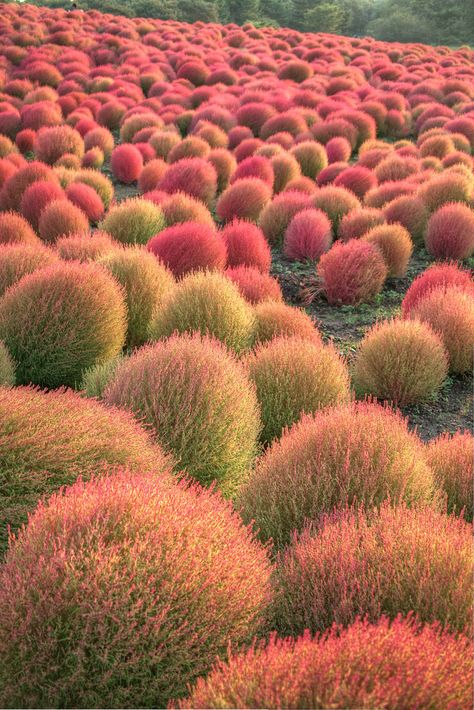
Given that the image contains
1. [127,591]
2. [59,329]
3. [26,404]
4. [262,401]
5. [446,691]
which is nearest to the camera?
[446,691]

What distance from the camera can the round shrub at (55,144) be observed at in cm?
838

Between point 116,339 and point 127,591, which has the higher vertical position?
point 127,591

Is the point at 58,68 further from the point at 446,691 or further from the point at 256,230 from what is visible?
the point at 446,691

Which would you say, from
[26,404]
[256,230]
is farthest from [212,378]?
[256,230]

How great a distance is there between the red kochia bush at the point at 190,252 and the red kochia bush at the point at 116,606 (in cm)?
325

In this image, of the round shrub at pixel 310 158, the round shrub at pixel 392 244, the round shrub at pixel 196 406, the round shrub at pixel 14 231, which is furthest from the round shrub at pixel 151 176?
the round shrub at pixel 196 406

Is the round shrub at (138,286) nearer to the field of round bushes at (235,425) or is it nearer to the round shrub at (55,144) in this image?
the field of round bushes at (235,425)

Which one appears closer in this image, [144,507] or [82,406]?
[144,507]

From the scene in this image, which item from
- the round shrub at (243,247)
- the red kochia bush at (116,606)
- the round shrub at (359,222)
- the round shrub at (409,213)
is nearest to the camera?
the red kochia bush at (116,606)

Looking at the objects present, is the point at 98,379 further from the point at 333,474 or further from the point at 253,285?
the point at 253,285

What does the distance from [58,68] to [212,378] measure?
11826 mm

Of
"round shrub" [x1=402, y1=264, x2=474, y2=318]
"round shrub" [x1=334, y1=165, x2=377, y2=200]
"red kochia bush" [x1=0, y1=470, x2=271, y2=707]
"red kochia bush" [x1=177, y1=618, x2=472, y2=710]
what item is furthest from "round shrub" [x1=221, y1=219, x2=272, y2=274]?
"red kochia bush" [x1=177, y1=618, x2=472, y2=710]

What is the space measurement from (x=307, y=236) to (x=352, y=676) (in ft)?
16.2

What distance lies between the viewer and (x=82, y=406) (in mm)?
2324
